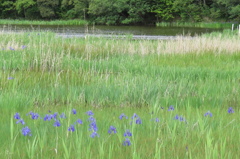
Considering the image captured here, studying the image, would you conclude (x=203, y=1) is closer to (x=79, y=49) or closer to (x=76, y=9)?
(x=76, y=9)

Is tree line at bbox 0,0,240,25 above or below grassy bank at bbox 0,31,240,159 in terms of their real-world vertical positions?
above

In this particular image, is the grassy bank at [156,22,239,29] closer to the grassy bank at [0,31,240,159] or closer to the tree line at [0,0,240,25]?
the tree line at [0,0,240,25]

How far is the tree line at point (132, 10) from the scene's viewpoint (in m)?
44.2

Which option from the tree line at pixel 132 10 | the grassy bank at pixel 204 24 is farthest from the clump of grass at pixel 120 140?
the tree line at pixel 132 10

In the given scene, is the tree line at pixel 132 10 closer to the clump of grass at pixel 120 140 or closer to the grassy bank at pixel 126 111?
the grassy bank at pixel 126 111

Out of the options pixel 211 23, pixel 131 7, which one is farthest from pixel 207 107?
pixel 131 7

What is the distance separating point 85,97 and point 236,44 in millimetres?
8262

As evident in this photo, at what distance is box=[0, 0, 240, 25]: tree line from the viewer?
145 ft

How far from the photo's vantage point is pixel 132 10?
45.8 m

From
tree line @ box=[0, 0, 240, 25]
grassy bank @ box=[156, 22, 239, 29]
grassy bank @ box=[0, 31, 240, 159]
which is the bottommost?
grassy bank @ box=[0, 31, 240, 159]

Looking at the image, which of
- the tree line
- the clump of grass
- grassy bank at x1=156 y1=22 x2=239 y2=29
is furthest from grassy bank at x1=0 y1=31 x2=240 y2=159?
the tree line

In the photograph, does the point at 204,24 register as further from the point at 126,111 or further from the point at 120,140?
the point at 120,140

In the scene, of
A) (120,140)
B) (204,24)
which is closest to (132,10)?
(204,24)

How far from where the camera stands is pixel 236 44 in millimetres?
11664
